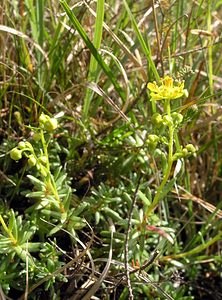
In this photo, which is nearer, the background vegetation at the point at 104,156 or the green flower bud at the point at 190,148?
the green flower bud at the point at 190,148

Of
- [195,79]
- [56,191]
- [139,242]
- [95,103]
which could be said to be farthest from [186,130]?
[56,191]

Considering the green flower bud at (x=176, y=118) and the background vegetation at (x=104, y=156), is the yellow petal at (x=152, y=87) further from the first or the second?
the background vegetation at (x=104, y=156)

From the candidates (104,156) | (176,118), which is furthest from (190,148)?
(104,156)

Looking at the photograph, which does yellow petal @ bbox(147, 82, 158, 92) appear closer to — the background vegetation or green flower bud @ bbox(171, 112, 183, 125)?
green flower bud @ bbox(171, 112, 183, 125)

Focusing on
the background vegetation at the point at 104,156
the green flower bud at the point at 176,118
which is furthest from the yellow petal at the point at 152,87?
the background vegetation at the point at 104,156

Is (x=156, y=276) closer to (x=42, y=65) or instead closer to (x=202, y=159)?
(x=202, y=159)

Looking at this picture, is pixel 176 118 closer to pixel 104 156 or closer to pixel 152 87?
pixel 152 87

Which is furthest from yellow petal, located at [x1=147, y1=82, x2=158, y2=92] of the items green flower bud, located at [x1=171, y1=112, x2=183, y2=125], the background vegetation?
the background vegetation

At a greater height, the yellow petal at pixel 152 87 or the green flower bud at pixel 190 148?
the yellow petal at pixel 152 87

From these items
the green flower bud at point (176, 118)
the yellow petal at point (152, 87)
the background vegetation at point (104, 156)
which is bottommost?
the background vegetation at point (104, 156)
